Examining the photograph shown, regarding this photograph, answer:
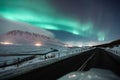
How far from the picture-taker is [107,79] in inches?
341

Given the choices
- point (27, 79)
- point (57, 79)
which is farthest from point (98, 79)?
point (27, 79)

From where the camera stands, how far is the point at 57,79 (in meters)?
8.95

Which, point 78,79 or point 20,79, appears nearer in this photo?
point 78,79

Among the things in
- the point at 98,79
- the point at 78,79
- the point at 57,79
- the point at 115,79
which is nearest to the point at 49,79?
the point at 57,79

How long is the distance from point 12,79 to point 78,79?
14.4 feet

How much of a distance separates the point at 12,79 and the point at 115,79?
666cm

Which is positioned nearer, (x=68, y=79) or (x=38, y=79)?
(x=68, y=79)

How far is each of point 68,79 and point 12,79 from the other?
3.78 metres

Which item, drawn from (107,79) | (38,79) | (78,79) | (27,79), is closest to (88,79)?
(78,79)

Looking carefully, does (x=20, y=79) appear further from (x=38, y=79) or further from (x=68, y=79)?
(x=68, y=79)

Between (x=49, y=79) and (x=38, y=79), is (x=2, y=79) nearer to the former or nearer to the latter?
(x=38, y=79)

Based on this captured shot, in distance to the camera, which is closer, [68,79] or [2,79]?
[68,79]

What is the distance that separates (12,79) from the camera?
31.2ft

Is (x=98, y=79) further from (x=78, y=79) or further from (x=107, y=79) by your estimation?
(x=78, y=79)
